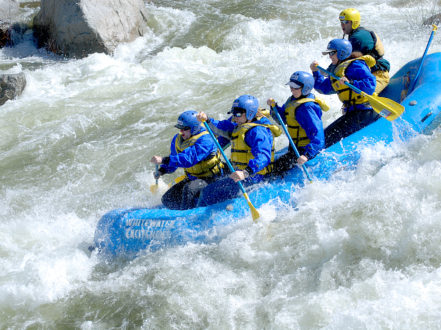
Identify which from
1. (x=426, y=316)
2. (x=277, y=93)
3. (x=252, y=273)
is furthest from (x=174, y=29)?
(x=426, y=316)

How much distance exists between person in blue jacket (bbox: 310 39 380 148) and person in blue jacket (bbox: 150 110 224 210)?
1.50m

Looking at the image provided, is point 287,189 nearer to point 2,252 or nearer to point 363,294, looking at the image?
point 363,294

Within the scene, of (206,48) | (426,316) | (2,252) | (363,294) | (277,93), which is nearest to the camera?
(426,316)

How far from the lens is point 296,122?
5.21m

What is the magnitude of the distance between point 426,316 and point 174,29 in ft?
37.1

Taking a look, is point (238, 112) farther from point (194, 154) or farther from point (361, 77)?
point (361, 77)

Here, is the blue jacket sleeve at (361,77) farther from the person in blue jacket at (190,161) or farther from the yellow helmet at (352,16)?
the person in blue jacket at (190,161)

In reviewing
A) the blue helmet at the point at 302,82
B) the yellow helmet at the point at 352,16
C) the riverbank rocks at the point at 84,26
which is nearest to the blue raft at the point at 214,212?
the blue helmet at the point at 302,82

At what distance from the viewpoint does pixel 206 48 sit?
11.7m

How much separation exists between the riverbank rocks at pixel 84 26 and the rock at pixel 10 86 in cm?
203

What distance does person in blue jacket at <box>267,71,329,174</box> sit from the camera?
16.4ft

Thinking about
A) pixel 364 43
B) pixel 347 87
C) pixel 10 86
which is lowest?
pixel 10 86

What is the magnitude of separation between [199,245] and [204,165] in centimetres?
90

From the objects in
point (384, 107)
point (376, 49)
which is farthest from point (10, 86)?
point (384, 107)
